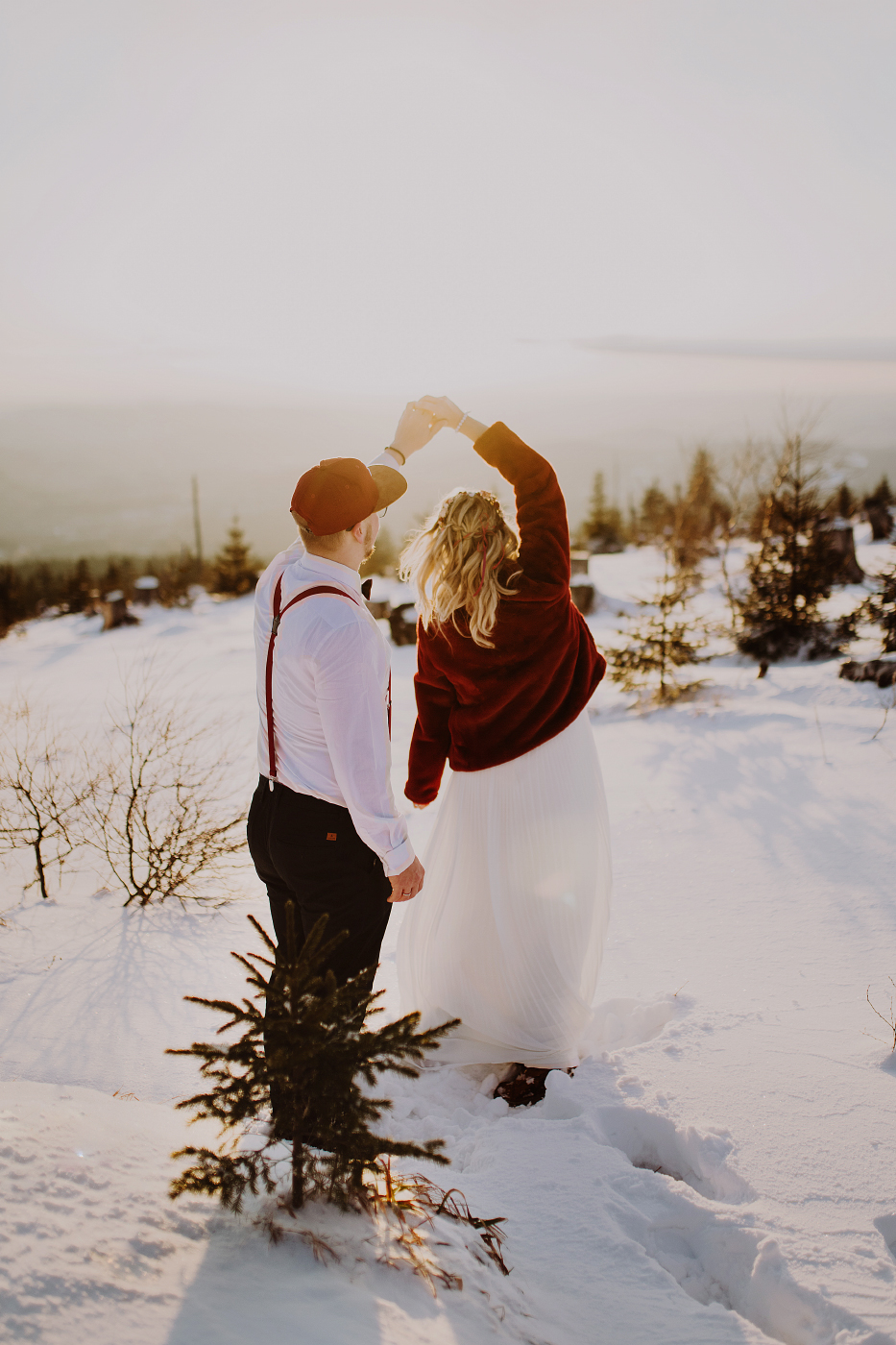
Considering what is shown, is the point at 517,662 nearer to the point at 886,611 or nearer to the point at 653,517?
the point at 886,611

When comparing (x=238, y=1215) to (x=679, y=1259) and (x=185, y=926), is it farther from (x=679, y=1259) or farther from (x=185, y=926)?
(x=185, y=926)

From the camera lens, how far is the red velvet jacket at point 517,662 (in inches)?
98.9

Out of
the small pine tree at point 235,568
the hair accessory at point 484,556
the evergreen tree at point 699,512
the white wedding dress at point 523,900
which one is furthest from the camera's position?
the small pine tree at point 235,568

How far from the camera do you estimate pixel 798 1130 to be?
93.1 inches

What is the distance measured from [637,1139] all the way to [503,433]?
2369 millimetres

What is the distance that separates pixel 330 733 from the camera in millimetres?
1938

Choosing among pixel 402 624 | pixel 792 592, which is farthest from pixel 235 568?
pixel 792 592

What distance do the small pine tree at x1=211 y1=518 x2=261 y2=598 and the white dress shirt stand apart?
88.6 ft

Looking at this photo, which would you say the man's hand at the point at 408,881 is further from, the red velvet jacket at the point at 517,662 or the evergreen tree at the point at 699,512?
the evergreen tree at the point at 699,512

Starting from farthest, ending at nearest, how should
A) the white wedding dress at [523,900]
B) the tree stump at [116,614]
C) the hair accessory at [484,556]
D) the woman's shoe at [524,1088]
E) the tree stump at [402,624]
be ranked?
the tree stump at [116,614] < the tree stump at [402,624] < the white wedding dress at [523,900] < the woman's shoe at [524,1088] < the hair accessory at [484,556]

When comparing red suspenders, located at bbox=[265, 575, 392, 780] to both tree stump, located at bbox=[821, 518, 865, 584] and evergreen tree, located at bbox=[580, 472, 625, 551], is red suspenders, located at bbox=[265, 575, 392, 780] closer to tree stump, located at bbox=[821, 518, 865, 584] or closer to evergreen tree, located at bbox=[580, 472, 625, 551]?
tree stump, located at bbox=[821, 518, 865, 584]

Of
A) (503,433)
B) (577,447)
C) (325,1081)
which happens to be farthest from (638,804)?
(577,447)

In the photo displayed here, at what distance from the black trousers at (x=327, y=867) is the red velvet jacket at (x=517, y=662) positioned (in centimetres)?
68

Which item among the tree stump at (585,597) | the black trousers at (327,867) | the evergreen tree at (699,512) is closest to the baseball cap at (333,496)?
the black trousers at (327,867)
